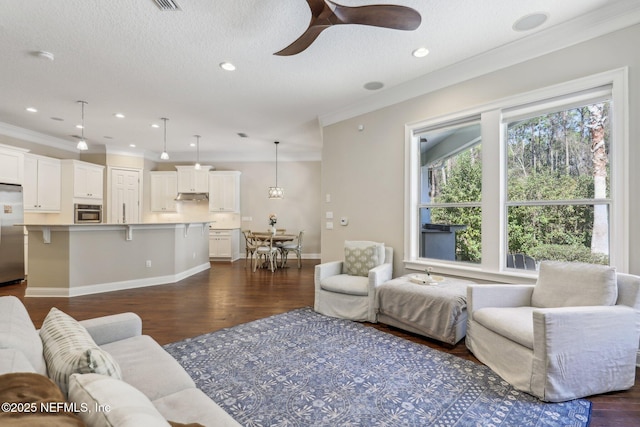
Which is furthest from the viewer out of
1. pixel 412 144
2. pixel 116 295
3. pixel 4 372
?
pixel 116 295

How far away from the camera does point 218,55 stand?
3105 mm

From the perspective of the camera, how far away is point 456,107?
11.2 feet

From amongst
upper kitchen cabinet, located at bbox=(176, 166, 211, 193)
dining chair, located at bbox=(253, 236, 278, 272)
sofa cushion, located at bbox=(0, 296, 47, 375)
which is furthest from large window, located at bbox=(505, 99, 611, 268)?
upper kitchen cabinet, located at bbox=(176, 166, 211, 193)

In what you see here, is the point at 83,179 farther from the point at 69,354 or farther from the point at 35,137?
the point at 69,354

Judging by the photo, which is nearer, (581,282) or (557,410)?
(557,410)

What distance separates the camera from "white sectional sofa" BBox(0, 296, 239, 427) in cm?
74

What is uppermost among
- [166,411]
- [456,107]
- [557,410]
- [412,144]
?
[456,107]

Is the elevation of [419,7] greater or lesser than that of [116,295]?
greater

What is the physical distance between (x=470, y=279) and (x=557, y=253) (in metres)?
0.84

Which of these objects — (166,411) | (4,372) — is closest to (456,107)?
(166,411)

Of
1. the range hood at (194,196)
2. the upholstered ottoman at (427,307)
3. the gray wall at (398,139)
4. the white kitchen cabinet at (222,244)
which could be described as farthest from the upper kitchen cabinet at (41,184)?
the upholstered ottoman at (427,307)

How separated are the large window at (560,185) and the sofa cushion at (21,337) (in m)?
3.66

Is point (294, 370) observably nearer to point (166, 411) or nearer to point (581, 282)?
point (166, 411)

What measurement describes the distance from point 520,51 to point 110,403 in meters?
3.92
